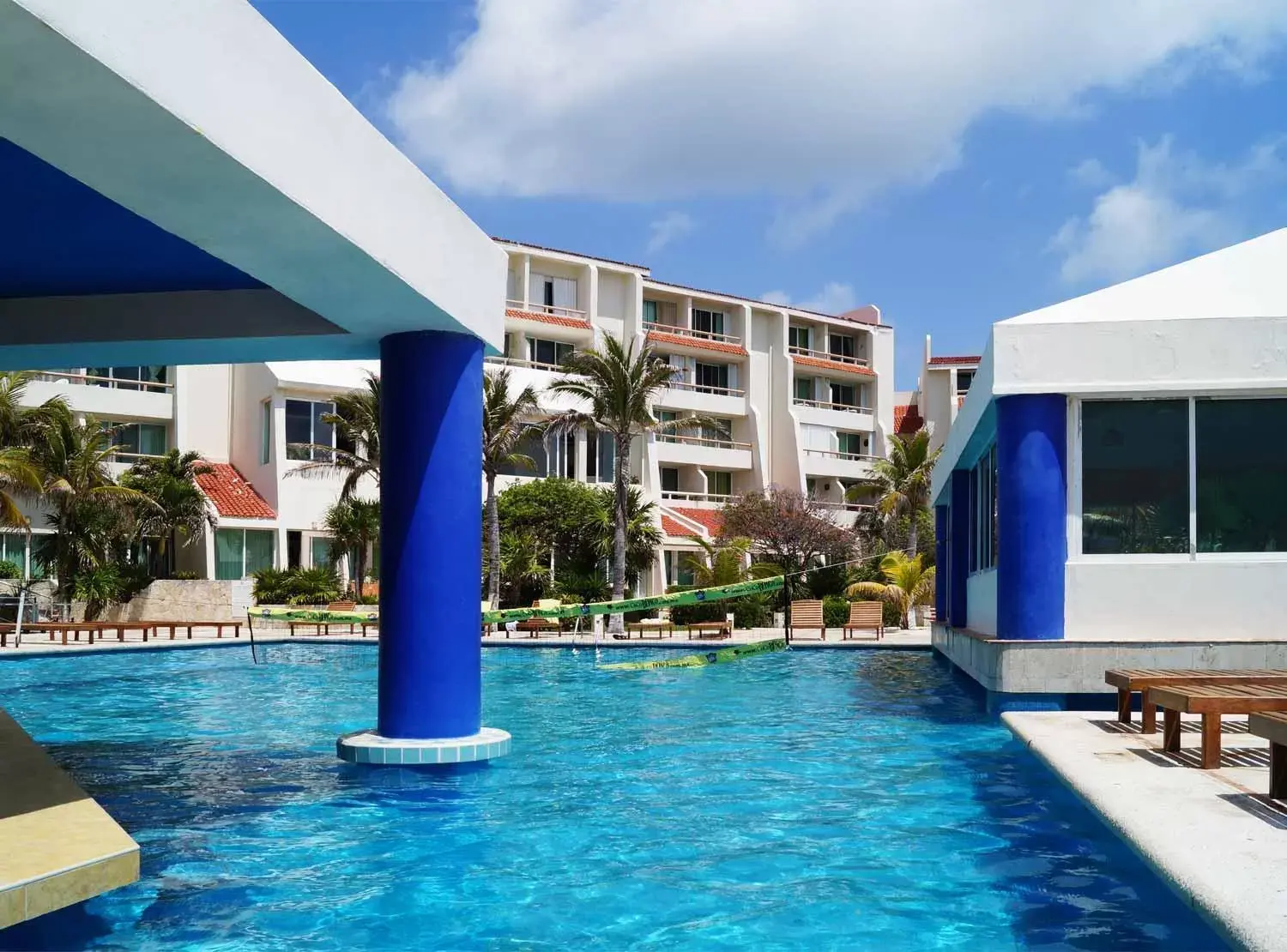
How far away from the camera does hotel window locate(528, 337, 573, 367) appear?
49.3 metres

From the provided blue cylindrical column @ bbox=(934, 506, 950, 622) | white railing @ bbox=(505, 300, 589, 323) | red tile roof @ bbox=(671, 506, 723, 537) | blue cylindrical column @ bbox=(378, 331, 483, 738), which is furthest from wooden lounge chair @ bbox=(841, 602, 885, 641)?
white railing @ bbox=(505, 300, 589, 323)

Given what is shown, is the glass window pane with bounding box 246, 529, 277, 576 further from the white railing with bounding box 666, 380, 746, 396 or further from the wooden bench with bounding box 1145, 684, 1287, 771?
the wooden bench with bounding box 1145, 684, 1287, 771

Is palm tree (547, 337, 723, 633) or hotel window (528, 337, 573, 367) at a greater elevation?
hotel window (528, 337, 573, 367)

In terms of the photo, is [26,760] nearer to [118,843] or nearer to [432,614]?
[118,843]

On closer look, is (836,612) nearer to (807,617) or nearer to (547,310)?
(807,617)

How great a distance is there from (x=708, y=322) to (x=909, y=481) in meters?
16.1

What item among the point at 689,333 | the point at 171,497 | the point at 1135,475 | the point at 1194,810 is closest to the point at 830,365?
the point at 689,333

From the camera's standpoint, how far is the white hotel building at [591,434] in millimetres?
39750

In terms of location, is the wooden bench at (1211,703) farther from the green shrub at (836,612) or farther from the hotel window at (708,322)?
the hotel window at (708,322)

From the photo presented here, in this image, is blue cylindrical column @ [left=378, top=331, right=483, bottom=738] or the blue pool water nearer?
the blue pool water

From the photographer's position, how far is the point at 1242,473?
472 inches

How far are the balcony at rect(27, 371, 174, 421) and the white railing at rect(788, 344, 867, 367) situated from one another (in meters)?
28.5

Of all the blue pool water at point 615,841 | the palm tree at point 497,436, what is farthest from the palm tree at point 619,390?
the blue pool water at point 615,841

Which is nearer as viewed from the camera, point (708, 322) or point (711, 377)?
point (711, 377)
